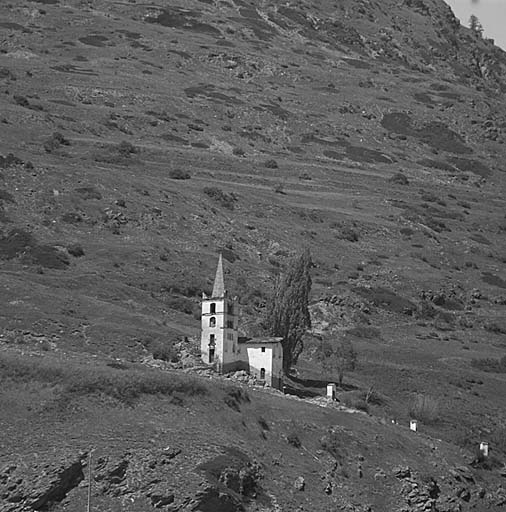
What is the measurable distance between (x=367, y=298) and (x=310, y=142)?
2348 inches

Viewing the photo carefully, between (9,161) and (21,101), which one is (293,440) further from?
(21,101)

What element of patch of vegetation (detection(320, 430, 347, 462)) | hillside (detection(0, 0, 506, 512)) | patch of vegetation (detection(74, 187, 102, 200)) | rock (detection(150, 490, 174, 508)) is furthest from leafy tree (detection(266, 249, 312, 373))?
patch of vegetation (detection(74, 187, 102, 200))

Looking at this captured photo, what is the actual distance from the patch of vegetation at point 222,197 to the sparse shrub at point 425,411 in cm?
4529

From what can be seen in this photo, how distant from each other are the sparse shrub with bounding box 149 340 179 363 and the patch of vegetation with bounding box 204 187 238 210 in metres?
48.2

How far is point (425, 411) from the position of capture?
7225cm

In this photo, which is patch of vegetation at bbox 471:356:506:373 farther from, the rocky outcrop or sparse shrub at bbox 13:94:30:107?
sparse shrub at bbox 13:94:30:107

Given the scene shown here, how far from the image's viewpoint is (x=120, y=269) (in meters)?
87.2

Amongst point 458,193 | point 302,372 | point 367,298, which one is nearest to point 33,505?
point 302,372

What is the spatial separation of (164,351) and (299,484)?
16638mm

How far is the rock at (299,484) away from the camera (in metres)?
51.5

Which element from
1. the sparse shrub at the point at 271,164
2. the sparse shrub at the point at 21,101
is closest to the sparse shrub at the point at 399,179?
A: the sparse shrub at the point at 271,164

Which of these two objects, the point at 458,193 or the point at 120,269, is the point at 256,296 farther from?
the point at 458,193

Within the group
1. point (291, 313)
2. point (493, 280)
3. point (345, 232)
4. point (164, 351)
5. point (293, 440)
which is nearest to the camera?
point (293, 440)

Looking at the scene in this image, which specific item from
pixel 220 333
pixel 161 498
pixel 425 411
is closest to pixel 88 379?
pixel 161 498
